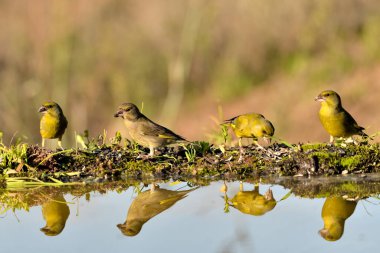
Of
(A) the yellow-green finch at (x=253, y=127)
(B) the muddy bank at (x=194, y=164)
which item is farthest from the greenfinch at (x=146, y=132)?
(A) the yellow-green finch at (x=253, y=127)

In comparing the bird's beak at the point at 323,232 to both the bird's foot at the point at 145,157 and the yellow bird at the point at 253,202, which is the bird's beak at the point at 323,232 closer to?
the yellow bird at the point at 253,202

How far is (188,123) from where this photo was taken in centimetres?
1920

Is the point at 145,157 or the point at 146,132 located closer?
the point at 145,157

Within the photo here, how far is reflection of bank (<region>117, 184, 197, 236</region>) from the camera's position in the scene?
236 inches

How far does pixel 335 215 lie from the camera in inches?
241

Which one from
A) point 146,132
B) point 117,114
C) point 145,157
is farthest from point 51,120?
point 145,157

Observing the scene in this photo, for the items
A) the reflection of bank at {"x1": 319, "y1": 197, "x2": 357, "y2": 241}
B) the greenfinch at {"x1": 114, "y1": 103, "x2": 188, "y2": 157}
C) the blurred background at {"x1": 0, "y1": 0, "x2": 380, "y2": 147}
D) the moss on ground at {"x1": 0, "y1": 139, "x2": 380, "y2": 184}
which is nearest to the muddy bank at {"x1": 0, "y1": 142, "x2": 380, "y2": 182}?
the moss on ground at {"x1": 0, "y1": 139, "x2": 380, "y2": 184}

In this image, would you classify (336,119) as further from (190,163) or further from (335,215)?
(335,215)

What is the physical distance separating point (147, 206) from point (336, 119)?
10.9 feet

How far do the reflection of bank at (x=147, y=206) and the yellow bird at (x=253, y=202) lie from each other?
50cm

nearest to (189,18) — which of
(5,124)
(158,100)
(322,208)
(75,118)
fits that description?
(158,100)

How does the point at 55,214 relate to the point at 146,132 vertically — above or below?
below

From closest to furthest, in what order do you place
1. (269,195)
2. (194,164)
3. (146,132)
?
(269,195) → (194,164) → (146,132)

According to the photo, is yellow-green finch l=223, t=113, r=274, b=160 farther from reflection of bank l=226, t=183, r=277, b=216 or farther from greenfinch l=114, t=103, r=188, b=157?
reflection of bank l=226, t=183, r=277, b=216
